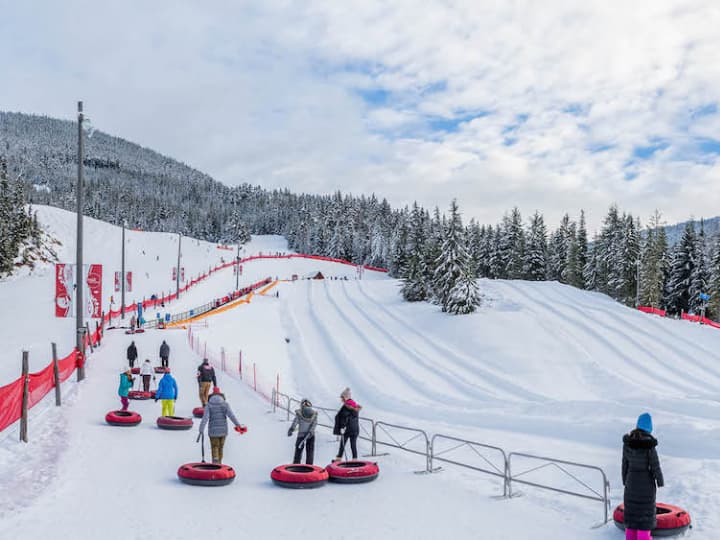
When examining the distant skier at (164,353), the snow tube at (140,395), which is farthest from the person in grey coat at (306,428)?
the distant skier at (164,353)

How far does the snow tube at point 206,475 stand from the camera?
38.0 ft

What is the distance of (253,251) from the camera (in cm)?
14912

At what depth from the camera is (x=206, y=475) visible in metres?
11.6

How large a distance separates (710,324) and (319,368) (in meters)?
29.6

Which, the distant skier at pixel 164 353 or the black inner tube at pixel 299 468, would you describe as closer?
the black inner tube at pixel 299 468

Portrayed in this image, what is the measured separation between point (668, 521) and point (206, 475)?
24.6ft

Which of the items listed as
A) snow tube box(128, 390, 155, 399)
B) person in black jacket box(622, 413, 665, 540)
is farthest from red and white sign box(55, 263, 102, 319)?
person in black jacket box(622, 413, 665, 540)

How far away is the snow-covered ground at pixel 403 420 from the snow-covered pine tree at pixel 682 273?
21986 mm

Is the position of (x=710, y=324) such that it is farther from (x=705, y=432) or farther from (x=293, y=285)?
(x=293, y=285)

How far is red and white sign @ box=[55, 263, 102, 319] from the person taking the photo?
70.3 ft

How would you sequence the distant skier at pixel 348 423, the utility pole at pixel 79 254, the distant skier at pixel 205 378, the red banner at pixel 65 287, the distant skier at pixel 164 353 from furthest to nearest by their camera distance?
the distant skier at pixel 164 353, the red banner at pixel 65 287, the utility pole at pixel 79 254, the distant skier at pixel 205 378, the distant skier at pixel 348 423

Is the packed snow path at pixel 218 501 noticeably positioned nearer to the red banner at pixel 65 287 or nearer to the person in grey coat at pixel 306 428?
the person in grey coat at pixel 306 428

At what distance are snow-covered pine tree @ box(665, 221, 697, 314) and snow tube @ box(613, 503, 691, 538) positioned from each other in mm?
66406

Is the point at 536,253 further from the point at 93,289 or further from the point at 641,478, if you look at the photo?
the point at 641,478
